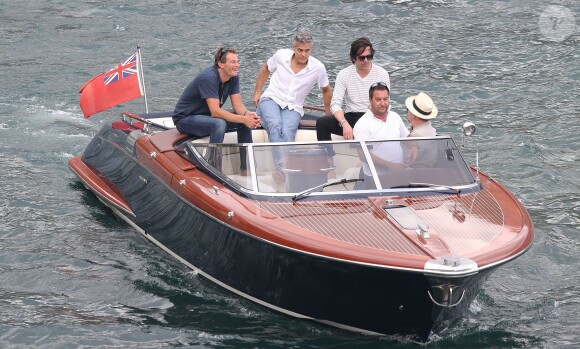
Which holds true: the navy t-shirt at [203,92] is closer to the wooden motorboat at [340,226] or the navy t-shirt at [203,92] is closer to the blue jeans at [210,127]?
the blue jeans at [210,127]

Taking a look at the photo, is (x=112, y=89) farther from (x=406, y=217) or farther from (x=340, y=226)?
(x=406, y=217)

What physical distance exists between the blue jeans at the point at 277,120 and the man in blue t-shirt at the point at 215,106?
→ 0.64ft

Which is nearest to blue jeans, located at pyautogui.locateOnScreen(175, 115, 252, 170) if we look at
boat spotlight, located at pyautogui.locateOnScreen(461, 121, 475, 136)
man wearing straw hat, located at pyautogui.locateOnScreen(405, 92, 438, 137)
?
man wearing straw hat, located at pyautogui.locateOnScreen(405, 92, 438, 137)

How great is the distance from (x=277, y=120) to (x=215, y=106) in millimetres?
646

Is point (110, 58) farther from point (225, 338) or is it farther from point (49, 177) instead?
point (225, 338)

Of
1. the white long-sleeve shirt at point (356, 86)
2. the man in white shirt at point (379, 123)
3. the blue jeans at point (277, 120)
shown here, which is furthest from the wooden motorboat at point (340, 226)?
the white long-sleeve shirt at point (356, 86)

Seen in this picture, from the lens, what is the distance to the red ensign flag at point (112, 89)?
11117 mm

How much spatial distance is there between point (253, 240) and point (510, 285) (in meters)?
2.63

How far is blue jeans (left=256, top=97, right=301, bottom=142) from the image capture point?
9633mm

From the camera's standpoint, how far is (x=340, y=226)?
298 inches

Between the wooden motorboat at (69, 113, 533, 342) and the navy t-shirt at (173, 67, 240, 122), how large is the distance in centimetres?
38

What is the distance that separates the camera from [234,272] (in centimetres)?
817

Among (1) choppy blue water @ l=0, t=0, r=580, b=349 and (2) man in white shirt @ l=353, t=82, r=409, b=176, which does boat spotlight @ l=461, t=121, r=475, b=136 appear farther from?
(1) choppy blue water @ l=0, t=0, r=580, b=349

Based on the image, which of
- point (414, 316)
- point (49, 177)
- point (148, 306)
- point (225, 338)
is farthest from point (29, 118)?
point (414, 316)
